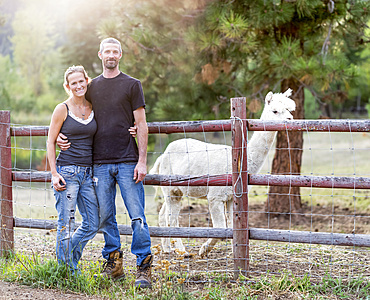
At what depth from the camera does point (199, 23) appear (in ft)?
23.8

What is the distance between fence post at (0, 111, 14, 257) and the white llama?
186 cm

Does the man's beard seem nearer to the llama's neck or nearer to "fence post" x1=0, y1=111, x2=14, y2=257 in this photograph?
"fence post" x1=0, y1=111, x2=14, y2=257

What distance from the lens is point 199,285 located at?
4508 millimetres

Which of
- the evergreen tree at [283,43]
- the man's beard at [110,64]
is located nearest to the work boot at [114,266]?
the man's beard at [110,64]

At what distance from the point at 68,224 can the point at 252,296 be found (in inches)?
75.9

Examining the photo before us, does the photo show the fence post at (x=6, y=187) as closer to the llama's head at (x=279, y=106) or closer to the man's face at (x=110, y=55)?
the man's face at (x=110, y=55)

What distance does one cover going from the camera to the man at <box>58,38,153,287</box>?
13.9 ft

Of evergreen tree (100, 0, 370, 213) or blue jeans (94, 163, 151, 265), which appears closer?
blue jeans (94, 163, 151, 265)

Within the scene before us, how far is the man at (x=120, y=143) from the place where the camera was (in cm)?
425

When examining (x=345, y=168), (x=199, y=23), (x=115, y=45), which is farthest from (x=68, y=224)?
(x=345, y=168)

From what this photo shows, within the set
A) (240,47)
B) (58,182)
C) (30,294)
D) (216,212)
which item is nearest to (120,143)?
(58,182)

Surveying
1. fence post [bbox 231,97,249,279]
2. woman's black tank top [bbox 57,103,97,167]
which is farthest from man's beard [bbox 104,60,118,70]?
fence post [bbox 231,97,249,279]

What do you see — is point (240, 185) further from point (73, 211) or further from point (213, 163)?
point (73, 211)

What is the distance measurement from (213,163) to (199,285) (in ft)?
6.11
